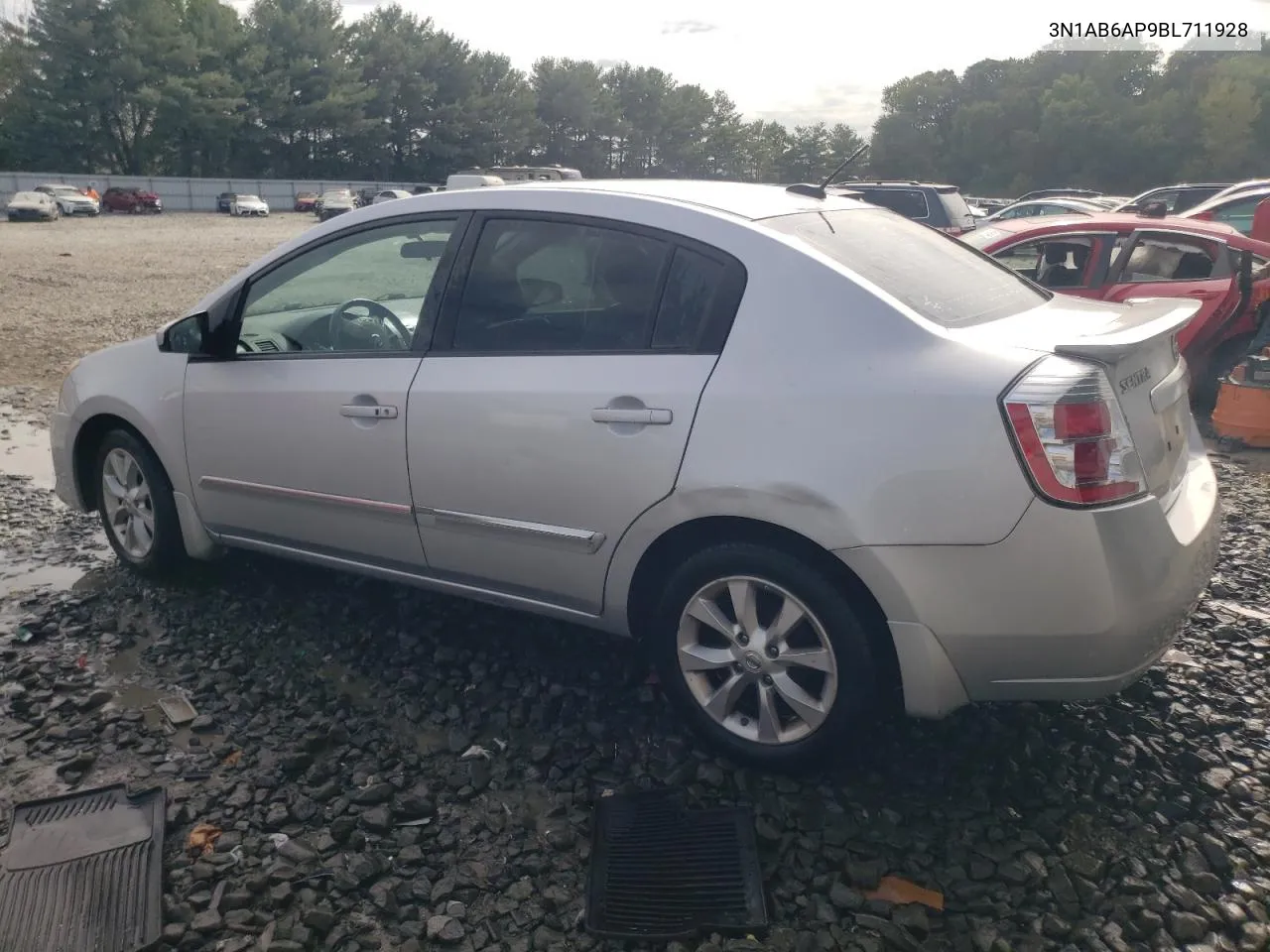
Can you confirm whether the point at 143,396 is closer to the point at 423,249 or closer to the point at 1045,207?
the point at 423,249

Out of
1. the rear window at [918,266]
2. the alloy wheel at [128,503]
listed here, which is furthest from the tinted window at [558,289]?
the alloy wheel at [128,503]

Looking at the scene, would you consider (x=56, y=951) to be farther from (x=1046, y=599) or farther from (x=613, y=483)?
(x=1046, y=599)

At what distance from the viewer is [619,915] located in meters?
2.59

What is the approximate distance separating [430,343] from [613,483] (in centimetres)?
92

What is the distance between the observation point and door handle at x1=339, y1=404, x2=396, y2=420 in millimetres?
3594

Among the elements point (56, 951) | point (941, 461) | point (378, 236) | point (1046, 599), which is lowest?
point (56, 951)

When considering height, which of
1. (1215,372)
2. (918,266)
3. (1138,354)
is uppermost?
(918,266)

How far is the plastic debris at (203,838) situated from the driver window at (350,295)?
5.45ft

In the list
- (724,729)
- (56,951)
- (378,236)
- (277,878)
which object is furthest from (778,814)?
(378,236)

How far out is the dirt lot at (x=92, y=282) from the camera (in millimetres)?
11390

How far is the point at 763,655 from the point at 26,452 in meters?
6.13

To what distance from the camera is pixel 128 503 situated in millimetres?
4629

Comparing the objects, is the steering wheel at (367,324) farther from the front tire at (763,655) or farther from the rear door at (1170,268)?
the rear door at (1170,268)

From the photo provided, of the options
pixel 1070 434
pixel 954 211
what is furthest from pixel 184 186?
pixel 1070 434
